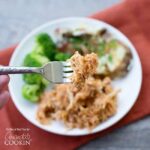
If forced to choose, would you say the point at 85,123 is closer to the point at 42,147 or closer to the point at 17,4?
the point at 42,147

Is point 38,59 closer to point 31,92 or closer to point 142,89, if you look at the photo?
point 31,92

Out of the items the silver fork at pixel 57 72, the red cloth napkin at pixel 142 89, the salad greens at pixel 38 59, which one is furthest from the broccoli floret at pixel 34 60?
the silver fork at pixel 57 72

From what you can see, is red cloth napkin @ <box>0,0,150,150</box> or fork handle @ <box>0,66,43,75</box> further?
red cloth napkin @ <box>0,0,150,150</box>

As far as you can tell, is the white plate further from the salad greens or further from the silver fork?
the silver fork

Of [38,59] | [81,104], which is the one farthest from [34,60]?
[81,104]

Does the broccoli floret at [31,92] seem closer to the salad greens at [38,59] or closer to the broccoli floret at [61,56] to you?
the salad greens at [38,59]

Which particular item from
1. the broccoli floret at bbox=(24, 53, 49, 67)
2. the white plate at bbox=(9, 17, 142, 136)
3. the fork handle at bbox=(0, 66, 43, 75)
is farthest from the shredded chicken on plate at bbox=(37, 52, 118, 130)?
the fork handle at bbox=(0, 66, 43, 75)
